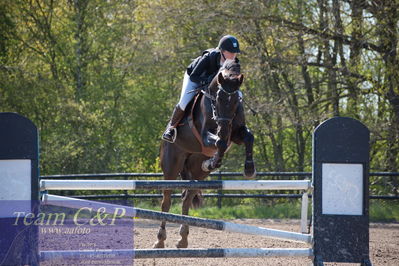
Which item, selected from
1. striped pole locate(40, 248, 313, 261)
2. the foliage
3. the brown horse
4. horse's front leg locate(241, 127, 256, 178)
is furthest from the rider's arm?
the foliage

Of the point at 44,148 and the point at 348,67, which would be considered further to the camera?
the point at 44,148

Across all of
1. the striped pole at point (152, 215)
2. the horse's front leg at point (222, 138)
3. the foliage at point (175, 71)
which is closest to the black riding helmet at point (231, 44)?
the horse's front leg at point (222, 138)

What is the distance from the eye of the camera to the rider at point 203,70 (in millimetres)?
6248

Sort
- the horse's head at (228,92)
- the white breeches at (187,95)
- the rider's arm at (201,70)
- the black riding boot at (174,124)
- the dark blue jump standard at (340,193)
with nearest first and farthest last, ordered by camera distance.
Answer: the dark blue jump standard at (340,193)
the horse's head at (228,92)
the rider's arm at (201,70)
the white breeches at (187,95)
the black riding boot at (174,124)

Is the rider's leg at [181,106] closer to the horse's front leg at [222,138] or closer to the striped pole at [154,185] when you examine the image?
the horse's front leg at [222,138]

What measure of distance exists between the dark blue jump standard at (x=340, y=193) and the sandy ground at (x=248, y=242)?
1507 millimetres

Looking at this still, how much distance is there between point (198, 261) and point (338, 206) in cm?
201

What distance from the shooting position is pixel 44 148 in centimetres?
1675

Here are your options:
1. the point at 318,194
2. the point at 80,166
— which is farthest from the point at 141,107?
the point at 318,194

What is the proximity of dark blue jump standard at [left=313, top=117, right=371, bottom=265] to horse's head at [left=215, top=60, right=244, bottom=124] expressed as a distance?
1.05 m

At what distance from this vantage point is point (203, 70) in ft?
21.8

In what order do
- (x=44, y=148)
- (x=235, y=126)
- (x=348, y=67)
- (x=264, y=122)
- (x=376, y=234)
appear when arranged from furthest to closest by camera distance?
1. (x=44, y=148)
2. (x=264, y=122)
3. (x=348, y=67)
4. (x=376, y=234)
5. (x=235, y=126)

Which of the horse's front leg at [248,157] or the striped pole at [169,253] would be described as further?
the horse's front leg at [248,157]

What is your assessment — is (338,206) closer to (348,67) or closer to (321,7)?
(348,67)
